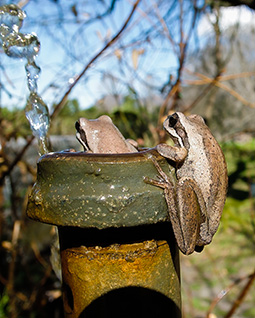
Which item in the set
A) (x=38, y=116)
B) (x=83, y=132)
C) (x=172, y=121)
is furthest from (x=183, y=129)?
(x=38, y=116)

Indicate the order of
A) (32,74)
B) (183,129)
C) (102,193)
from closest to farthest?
(102,193), (183,129), (32,74)

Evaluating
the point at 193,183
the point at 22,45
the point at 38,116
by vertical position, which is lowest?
the point at 38,116

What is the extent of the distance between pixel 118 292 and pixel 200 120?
0.49 meters

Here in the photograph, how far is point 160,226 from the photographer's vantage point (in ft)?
2.37

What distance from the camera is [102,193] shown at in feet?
2.06

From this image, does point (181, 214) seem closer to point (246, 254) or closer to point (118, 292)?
point (118, 292)

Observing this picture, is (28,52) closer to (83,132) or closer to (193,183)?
(83,132)

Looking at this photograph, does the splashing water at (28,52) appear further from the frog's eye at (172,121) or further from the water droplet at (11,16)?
the frog's eye at (172,121)

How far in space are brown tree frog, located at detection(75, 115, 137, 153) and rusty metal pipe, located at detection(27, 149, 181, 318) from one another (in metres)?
0.14

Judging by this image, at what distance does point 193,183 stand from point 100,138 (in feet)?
0.90

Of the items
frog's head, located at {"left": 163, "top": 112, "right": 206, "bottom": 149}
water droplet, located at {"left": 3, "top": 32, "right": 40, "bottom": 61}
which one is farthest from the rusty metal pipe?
water droplet, located at {"left": 3, "top": 32, "right": 40, "bottom": 61}

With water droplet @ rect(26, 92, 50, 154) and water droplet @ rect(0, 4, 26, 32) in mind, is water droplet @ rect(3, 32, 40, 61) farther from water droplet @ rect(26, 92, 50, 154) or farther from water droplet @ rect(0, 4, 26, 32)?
water droplet @ rect(26, 92, 50, 154)

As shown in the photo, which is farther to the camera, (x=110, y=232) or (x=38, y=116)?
(x=38, y=116)

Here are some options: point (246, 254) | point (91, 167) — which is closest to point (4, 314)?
point (91, 167)
